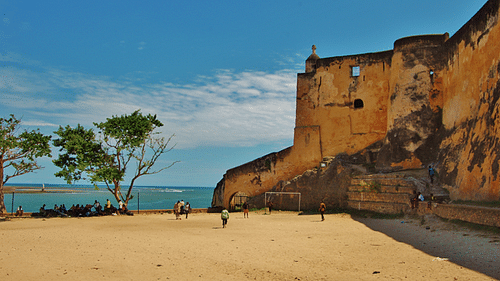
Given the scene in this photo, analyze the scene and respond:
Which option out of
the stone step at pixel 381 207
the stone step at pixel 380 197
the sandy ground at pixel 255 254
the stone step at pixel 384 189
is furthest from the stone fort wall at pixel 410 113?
the sandy ground at pixel 255 254

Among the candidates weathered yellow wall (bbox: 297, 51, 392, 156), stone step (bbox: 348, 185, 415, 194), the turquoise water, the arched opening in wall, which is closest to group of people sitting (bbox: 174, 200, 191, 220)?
the arched opening in wall

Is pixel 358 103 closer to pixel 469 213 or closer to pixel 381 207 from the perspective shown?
pixel 381 207

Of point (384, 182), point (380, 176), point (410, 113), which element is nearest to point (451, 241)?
point (384, 182)

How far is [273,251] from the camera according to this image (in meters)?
10.4

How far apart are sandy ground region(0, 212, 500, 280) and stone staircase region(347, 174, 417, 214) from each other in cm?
221

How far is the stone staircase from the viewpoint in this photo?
16750 millimetres

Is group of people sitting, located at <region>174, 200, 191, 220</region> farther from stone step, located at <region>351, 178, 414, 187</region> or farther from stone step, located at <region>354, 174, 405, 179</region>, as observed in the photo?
stone step, located at <region>354, 174, 405, 179</region>

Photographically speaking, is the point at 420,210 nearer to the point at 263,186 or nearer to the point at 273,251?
the point at 273,251

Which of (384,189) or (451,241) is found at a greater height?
(384,189)

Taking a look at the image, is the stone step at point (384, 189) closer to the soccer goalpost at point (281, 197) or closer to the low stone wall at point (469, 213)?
the low stone wall at point (469, 213)

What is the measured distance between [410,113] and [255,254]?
45.2 ft

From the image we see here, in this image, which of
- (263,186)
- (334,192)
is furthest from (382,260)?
(263,186)

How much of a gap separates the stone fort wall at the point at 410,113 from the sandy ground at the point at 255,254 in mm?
3745

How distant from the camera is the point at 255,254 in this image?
396 inches
